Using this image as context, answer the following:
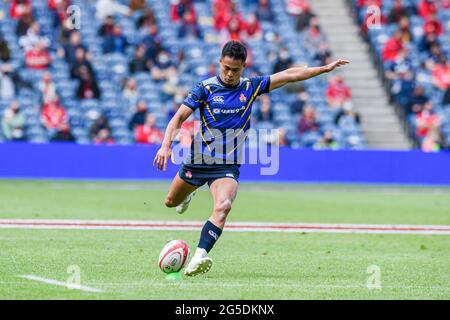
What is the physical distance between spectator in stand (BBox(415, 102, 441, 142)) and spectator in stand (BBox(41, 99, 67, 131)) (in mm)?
10163

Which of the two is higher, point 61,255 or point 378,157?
point 378,157

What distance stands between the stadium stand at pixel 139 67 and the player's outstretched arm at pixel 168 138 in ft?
50.1

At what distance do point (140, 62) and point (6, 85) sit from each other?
12.8 ft

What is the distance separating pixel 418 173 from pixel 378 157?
122 cm

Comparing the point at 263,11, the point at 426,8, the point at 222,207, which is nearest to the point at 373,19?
the point at 426,8

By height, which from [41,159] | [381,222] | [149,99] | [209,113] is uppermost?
[149,99]

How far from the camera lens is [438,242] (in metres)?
15.4

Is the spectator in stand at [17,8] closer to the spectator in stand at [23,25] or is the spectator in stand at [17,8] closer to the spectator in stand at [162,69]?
the spectator in stand at [23,25]

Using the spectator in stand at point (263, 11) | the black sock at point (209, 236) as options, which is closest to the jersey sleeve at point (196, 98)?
the black sock at point (209, 236)

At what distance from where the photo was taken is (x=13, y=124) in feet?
88.3

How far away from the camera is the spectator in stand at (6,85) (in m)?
27.5
